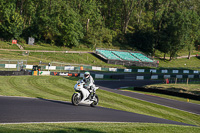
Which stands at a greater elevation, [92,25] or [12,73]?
[92,25]

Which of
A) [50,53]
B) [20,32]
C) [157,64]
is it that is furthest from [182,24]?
[20,32]

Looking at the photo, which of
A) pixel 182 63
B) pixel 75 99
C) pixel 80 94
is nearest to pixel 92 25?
pixel 182 63

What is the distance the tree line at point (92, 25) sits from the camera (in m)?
74.7

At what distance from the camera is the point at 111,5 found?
337 ft

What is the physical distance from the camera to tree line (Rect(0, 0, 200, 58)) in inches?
2940

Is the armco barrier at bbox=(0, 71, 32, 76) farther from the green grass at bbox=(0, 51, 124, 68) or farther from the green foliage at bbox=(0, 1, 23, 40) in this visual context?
the green foliage at bbox=(0, 1, 23, 40)

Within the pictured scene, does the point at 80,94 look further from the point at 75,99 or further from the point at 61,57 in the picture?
the point at 61,57

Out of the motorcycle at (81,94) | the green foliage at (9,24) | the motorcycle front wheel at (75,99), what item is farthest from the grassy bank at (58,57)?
the motorcycle front wheel at (75,99)

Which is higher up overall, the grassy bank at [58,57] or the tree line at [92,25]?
the tree line at [92,25]

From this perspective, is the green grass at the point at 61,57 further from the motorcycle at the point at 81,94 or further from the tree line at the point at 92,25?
the motorcycle at the point at 81,94

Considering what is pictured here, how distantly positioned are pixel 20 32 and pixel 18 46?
679 cm

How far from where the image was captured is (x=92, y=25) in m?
87.2

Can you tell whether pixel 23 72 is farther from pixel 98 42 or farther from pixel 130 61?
pixel 98 42

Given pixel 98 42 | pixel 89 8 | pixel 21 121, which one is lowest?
pixel 21 121
